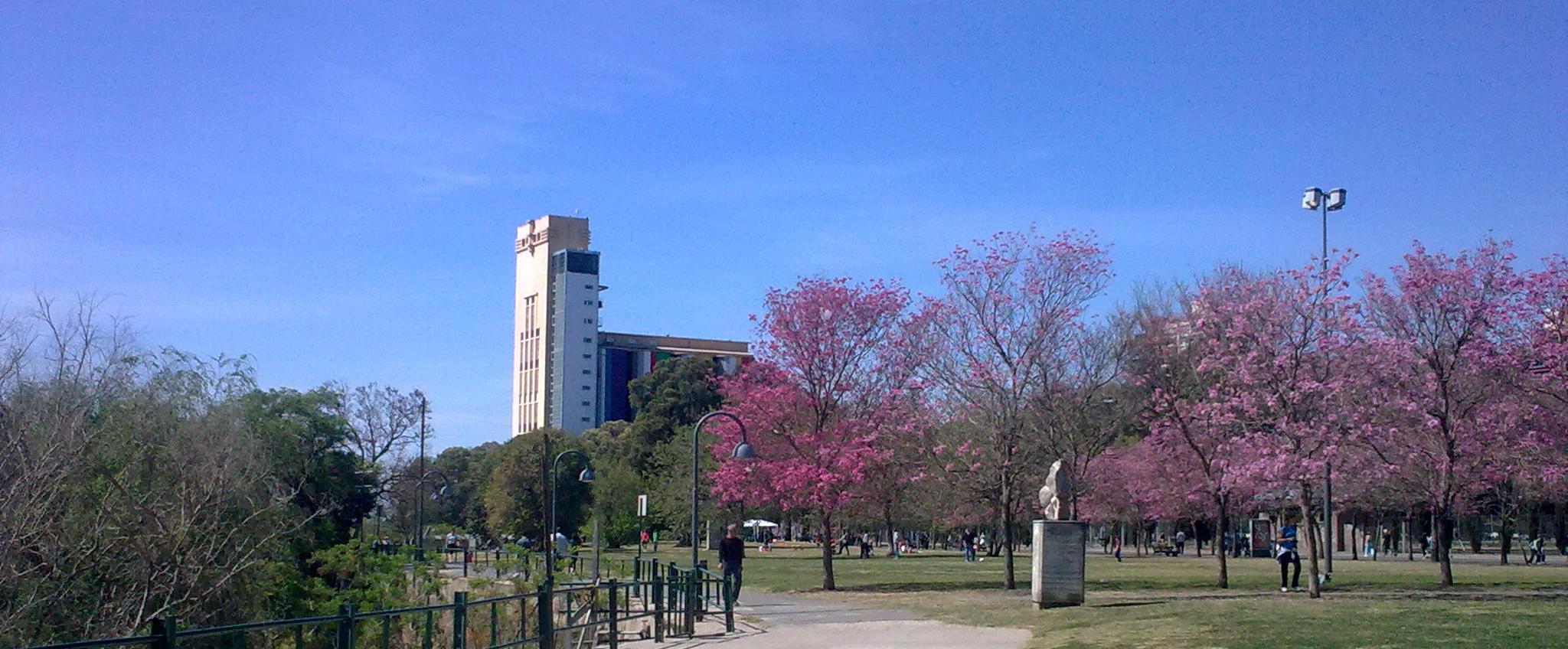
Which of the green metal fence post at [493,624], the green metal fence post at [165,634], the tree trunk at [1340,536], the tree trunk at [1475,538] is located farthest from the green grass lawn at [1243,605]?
the tree trunk at [1340,536]

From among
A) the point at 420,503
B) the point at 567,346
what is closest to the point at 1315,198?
the point at 420,503

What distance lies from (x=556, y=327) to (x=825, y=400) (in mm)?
125714

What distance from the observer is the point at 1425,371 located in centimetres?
3056

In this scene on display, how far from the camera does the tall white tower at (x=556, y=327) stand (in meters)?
157

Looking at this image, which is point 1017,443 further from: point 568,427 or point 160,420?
point 568,427

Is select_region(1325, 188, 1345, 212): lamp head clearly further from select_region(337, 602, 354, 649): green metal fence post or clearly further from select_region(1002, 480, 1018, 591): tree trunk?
select_region(337, 602, 354, 649): green metal fence post

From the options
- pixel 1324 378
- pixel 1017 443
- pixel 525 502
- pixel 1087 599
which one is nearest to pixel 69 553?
pixel 1087 599

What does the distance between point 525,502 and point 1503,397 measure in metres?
58.9

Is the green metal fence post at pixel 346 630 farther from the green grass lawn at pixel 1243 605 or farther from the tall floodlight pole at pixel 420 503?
the tall floodlight pole at pixel 420 503

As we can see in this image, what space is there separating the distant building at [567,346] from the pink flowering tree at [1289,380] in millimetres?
118489

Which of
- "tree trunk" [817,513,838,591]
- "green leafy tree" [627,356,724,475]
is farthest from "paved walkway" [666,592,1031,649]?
"green leafy tree" [627,356,724,475]

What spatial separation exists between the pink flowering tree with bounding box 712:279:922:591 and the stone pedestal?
10599mm

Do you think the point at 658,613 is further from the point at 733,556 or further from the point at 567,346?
the point at 567,346

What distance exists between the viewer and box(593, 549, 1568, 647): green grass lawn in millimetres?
17812
